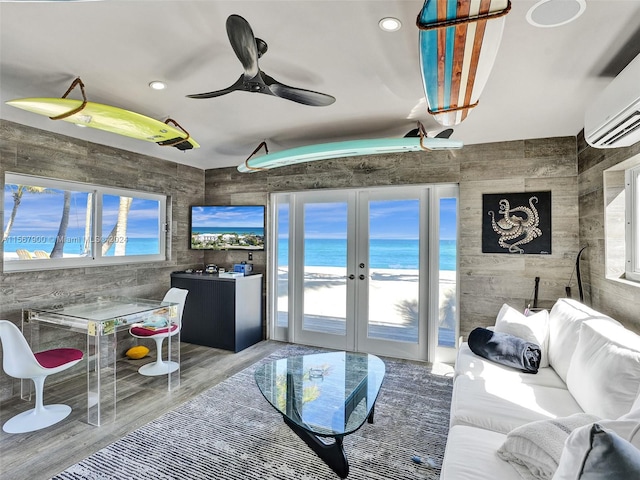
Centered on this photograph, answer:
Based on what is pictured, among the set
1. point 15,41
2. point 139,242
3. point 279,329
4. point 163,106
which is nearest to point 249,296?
point 279,329

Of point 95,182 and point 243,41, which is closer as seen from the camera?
point 243,41

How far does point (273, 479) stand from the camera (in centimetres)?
203

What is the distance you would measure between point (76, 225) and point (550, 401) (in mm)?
4418

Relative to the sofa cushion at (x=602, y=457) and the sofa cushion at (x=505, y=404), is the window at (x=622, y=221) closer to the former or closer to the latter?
the sofa cushion at (x=505, y=404)

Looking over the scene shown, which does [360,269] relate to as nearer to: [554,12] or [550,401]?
[550,401]

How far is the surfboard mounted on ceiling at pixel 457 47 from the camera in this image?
52.1 inches

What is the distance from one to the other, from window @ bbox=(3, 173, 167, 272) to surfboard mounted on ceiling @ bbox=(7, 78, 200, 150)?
4.17 feet

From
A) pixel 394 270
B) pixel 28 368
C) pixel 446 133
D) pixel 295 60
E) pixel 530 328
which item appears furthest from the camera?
pixel 394 270

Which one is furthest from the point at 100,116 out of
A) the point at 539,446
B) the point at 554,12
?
the point at 539,446

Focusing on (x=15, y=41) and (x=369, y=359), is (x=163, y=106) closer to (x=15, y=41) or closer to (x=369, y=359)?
(x=15, y=41)

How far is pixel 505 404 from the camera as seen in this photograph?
1996 mm

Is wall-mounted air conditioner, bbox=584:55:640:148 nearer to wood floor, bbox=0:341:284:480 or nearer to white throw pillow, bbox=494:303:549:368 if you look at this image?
white throw pillow, bbox=494:303:549:368

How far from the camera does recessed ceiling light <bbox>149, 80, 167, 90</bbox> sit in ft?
7.82

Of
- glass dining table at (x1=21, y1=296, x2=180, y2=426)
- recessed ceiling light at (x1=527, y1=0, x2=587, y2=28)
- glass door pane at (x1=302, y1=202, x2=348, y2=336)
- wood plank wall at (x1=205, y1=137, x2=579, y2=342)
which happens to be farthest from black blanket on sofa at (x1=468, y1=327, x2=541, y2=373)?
glass dining table at (x1=21, y1=296, x2=180, y2=426)
